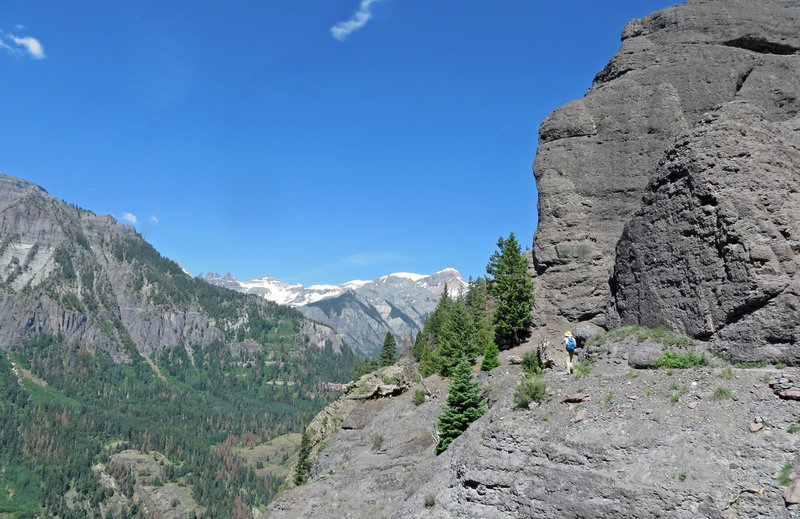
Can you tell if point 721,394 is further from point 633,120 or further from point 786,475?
point 633,120

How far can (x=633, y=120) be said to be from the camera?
122 ft

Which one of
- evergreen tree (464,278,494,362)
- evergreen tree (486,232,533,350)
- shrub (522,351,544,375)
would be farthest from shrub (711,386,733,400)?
evergreen tree (464,278,494,362)

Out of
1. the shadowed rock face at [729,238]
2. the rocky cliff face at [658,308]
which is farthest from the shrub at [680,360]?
the shadowed rock face at [729,238]

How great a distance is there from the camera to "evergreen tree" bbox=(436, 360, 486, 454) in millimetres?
28703

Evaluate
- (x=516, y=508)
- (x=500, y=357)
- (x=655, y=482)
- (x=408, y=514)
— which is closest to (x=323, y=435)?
(x=500, y=357)

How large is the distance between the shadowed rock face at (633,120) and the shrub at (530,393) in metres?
14.3

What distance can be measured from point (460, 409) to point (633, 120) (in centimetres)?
2634

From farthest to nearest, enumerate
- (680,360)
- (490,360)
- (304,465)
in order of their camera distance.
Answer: (304,465) → (490,360) → (680,360)

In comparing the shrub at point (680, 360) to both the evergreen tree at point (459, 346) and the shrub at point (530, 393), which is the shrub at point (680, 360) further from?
the evergreen tree at point (459, 346)

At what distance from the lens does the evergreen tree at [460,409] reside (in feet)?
94.2

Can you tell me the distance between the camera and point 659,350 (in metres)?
22.6

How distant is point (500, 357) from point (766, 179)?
24373 mm

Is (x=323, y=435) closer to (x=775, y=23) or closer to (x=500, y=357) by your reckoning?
(x=500, y=357)

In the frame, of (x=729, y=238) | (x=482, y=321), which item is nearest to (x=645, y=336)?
(x=729, y=238)
